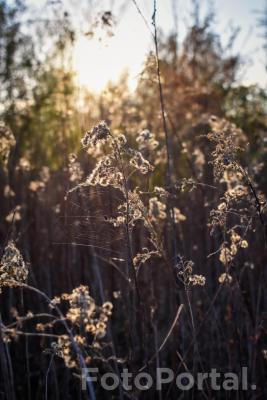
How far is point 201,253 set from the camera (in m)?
3.90

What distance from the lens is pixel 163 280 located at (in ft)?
13.4

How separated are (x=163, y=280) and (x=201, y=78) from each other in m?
4.67

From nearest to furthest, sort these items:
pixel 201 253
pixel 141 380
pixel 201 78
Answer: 1. pixel 141 380
2. pixel 201 253
3. pixel 201 78

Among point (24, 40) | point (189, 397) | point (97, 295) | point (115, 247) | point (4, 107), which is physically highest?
point (24, 40)

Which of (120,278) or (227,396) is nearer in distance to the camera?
(227,396)

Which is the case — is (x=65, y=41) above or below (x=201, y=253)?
above

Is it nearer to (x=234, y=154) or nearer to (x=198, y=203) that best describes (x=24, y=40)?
(x=198, y=203)

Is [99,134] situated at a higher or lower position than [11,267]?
higher

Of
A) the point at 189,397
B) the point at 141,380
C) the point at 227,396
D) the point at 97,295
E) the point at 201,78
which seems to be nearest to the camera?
the point at 227,396

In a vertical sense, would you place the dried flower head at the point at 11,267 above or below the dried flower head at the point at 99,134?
below

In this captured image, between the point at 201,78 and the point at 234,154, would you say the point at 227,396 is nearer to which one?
the point at 234,154

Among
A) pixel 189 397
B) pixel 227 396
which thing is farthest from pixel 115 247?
pixel 227 396

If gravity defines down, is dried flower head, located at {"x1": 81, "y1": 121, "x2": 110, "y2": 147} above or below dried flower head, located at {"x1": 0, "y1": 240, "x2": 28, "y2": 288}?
above

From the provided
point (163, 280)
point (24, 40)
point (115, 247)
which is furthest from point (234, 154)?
point (24, 40)
